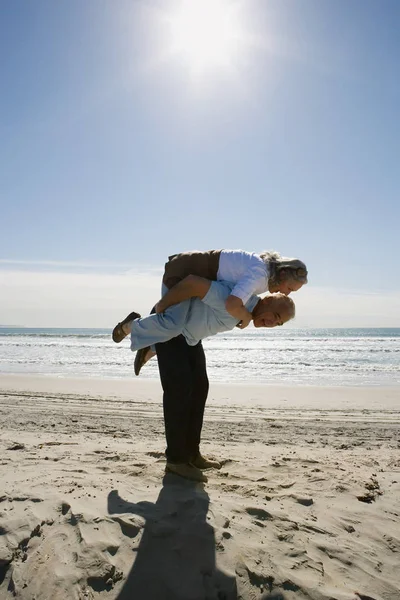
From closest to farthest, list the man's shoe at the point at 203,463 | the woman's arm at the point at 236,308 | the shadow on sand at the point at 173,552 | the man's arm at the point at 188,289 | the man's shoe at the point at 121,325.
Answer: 1. the shadow on sand at the point at 173,552
2. the woman's arm at the point at 236,308
3. the man's arm at the point at 188,289
4. the man's shoe at the point at 203,463
5. the man's shoe at the point at 121,325

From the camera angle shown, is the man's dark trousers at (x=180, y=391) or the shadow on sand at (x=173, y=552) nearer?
the shadow on sand at (x=173, y=552)

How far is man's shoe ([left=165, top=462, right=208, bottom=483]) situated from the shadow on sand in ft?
1.15

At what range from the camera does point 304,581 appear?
2404 millimetres

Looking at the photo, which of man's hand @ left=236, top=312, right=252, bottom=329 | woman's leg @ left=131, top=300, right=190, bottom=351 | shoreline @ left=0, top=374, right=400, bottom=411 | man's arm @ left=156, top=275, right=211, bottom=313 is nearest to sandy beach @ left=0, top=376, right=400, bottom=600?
woman's leg @ left=131, top=300, right=190, bottom=351

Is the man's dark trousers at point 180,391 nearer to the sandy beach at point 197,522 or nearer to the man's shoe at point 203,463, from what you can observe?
the man's shoe at point 203,463

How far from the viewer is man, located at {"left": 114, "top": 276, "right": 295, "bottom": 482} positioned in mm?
3439

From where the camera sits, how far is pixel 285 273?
3553mm

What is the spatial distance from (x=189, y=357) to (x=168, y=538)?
140 centimetres

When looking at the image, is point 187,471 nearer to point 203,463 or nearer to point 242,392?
point 203,463

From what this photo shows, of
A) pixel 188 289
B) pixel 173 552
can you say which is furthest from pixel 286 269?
pixel 173 552

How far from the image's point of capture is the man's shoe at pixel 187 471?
11.6 ft

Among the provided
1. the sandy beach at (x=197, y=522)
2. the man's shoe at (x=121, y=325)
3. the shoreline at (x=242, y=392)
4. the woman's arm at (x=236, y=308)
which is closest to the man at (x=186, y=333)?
the woman's arm at (x=236, y=308)

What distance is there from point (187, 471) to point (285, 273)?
1.72 metres

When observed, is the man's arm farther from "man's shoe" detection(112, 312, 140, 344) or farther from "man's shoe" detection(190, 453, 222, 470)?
"man's shoe" detection(190, 453, 222, 470)
